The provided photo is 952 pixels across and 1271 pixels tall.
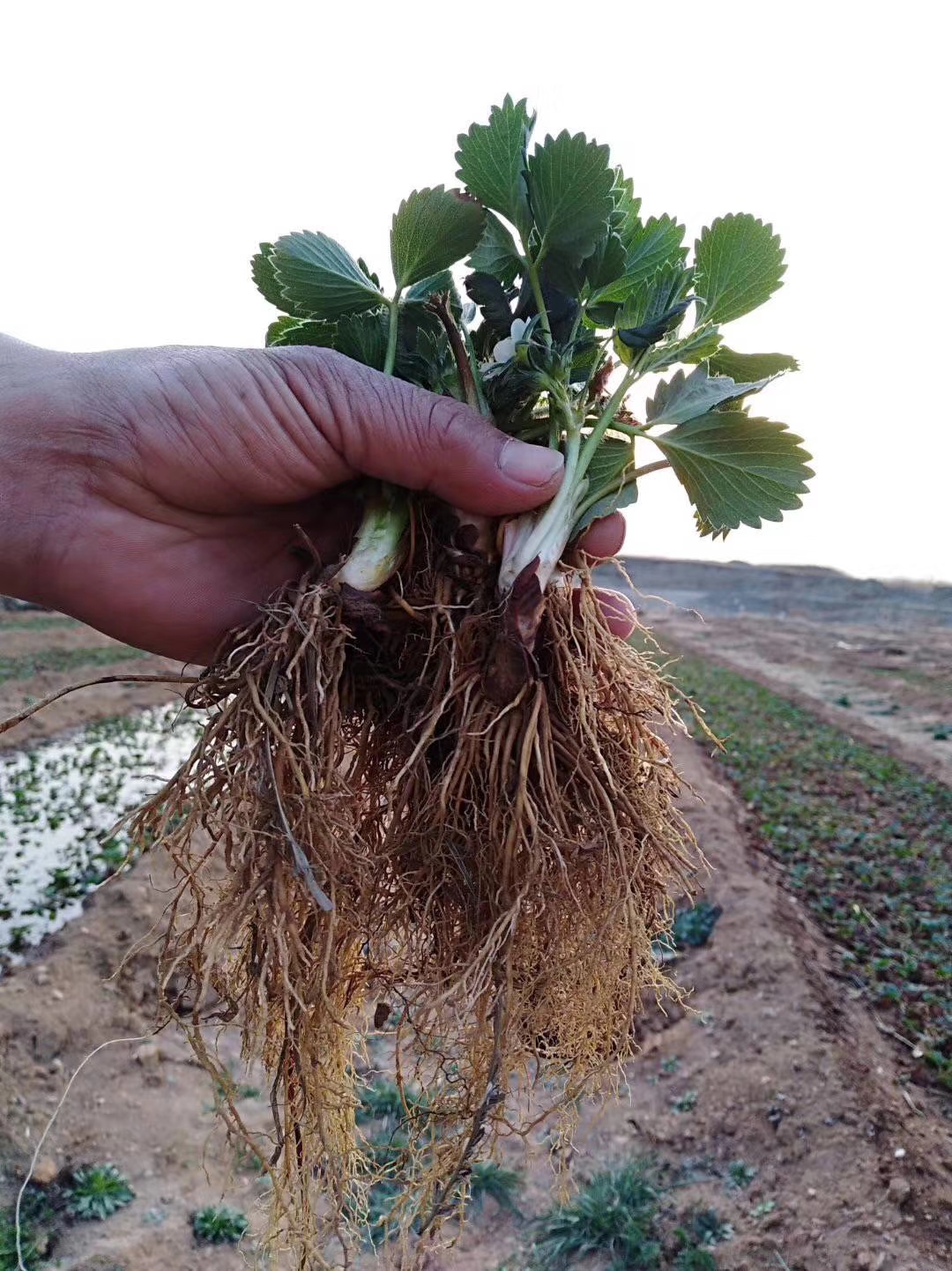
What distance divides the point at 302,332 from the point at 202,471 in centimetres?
46

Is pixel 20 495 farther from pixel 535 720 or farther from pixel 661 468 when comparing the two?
pixel 661 468

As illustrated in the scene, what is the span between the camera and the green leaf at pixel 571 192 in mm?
1672

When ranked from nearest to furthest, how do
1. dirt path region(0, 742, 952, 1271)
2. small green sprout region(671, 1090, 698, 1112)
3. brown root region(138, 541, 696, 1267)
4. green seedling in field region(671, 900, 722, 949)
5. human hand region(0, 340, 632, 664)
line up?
brown root region(138, 541, 696, 1267), human hand region(0, 340, 632, 664), dirt path region(0, 742, 952, 1271), small green sprout region(671, 1090, 698, 1112), green seedling in field region(671, 900, 722, 949)

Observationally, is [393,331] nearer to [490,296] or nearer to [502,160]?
[490,296]

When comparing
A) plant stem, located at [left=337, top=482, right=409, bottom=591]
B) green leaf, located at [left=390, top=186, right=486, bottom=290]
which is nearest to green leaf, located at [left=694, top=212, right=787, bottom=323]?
green leaf, located at [left=390, top=186, right=486, bottom=290]

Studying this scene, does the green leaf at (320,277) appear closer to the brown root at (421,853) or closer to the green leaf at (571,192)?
the green leaf at (571,192)

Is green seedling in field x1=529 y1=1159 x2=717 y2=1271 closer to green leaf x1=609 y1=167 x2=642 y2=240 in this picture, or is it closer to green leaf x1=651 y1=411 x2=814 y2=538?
green leaf x1=651 y1=411 x2=814 y2=538

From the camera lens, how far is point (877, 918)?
18.2 ft

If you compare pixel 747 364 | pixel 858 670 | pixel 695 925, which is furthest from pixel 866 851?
pixel 858 670

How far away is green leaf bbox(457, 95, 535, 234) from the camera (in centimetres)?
173

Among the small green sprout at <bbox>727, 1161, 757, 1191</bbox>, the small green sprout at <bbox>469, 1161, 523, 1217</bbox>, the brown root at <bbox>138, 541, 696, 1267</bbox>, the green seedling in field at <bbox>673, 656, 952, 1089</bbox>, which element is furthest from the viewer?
the green seedling in field at <bbox>673, 656, 952, 1089</bbox>

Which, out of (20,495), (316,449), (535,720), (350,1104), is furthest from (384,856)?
(20,495)

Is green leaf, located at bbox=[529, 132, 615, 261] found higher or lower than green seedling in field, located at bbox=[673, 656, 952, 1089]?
higher

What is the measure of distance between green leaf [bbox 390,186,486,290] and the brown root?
0.60 meters
